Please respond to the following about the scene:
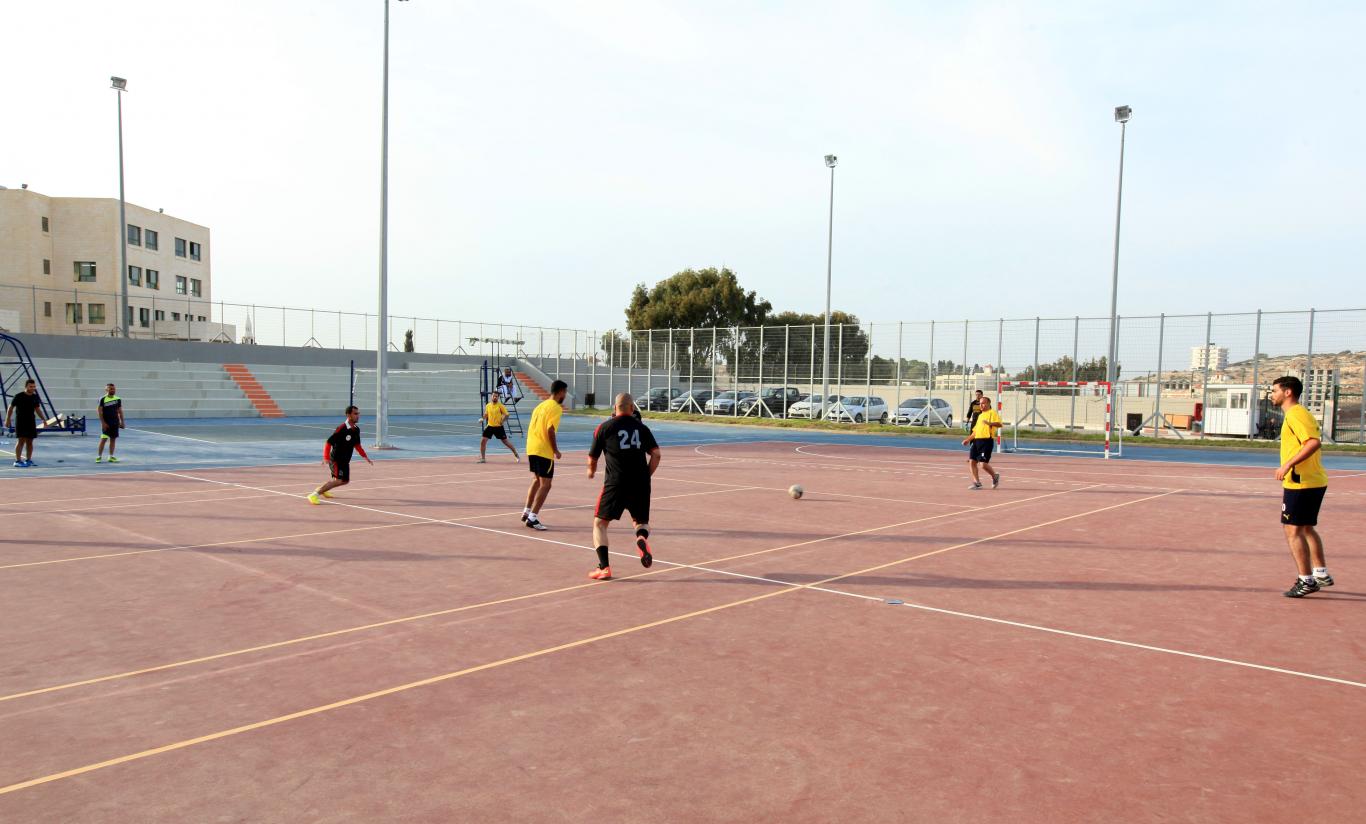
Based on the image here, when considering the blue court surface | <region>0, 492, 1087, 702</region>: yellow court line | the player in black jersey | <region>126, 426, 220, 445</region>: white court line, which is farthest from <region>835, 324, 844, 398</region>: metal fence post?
the player in black jersey

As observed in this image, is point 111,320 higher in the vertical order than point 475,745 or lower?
higher

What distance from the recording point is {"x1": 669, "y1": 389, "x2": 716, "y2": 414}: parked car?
48.3 meters

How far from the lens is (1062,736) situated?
16.0 feet

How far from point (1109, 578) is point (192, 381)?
1698 inches

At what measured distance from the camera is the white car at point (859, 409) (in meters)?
41.6

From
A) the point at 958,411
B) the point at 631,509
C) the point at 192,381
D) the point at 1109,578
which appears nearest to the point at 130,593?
the point at 631,509

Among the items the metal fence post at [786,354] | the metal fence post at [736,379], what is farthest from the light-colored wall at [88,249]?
the metal fence post at [786,354]

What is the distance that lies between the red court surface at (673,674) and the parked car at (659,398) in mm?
38066

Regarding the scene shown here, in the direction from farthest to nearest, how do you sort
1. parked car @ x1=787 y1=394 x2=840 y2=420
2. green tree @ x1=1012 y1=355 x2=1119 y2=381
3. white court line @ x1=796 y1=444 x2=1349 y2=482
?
parked car @ x1=787 y1=394 x2=840 y2=420
green tree @ x1=1012 y1=355 x2=1119 y2=381
white court line @ x1=796 y1=444 x2=1349 y2=482

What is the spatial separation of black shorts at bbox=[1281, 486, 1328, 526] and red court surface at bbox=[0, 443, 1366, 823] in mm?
730

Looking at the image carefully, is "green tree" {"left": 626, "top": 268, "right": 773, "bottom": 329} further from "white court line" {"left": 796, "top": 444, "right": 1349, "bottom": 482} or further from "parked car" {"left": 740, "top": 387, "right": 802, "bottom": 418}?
"white court line" {"left": 796, "top": 444, "right": 1349, "bottom": 482}

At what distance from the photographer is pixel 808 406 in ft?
143

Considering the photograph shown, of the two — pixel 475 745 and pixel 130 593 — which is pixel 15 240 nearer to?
pixel 130 593

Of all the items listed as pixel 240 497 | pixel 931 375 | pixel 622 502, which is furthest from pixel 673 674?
pixel 931 375
